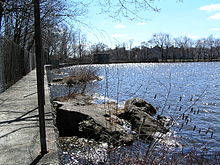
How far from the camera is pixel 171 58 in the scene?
147m

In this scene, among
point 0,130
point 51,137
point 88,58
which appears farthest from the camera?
point 88,58

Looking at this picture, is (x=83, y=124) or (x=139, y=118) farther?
(x=139, y=118)

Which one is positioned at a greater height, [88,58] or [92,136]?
[88,58]

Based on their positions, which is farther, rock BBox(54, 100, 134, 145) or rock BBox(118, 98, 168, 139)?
rock BBox(118, 98, 168, 139)

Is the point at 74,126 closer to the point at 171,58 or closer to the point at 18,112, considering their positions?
the point at 18,112

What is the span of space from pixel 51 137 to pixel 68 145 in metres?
3.29

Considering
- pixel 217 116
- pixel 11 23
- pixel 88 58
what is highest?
pixel 11 23

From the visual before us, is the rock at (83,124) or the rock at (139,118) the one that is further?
the rock at (139,118)

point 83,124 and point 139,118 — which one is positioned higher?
point 83,124

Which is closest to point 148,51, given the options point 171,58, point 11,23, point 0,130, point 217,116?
point 171,58

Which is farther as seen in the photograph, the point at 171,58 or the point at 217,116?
the point at 171,58

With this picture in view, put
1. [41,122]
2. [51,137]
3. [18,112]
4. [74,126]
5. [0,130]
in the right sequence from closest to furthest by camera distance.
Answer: [41,122]
[51,137]
[0,130]
[18,112]
[74,126]

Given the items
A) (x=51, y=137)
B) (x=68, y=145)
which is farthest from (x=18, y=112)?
(x=51, y=137)

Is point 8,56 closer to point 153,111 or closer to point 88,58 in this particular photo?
point 88,58
